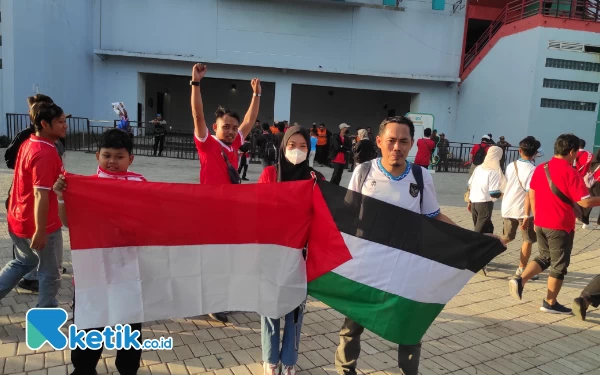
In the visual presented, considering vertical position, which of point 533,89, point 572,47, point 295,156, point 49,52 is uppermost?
point 572,47

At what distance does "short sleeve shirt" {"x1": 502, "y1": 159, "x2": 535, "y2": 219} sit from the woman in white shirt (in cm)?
14

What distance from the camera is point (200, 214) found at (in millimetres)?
3064

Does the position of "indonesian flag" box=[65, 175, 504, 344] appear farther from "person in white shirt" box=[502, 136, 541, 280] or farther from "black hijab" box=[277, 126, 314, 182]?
"person in white shirt" box=[502, 136, 541, 280]

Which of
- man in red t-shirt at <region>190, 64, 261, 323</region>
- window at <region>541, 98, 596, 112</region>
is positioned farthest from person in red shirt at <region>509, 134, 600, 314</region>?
window at <region>541, 98, 596, 112</region>

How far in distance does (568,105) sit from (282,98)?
13583 mm

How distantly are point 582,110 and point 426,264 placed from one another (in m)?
20.5

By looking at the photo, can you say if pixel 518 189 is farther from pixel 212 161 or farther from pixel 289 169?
pixel 212 161

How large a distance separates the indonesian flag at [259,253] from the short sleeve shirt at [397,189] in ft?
0.27

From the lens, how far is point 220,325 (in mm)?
3971

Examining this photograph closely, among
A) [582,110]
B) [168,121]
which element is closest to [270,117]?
[168,121]

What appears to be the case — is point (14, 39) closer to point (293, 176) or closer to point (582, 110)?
point (293, 176)

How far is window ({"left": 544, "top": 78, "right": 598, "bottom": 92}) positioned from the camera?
18734 mm

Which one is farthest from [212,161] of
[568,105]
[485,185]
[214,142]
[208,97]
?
[208,97]

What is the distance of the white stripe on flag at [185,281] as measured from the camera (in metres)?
2.88
